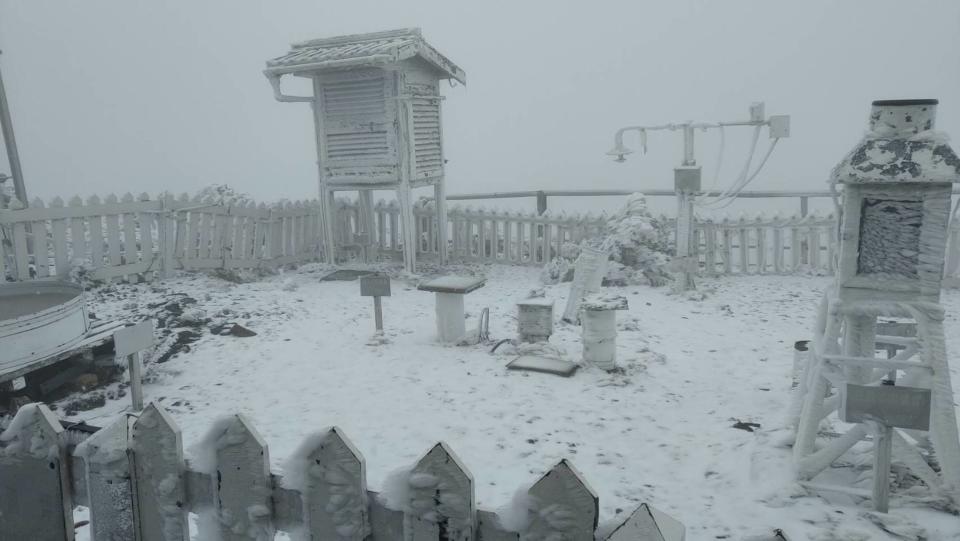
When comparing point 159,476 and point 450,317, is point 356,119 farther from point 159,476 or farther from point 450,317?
point 159,476

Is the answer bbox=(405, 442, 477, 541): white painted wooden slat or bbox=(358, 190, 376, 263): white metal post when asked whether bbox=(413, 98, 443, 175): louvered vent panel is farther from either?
bbox=(405, 442, 477, 541): white painted wooden slat

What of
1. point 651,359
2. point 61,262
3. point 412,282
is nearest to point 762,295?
point 651,359

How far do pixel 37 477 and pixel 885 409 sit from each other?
145 inches

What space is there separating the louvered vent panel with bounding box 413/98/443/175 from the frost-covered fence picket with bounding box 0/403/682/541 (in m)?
9.13

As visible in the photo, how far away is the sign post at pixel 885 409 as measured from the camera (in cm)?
332

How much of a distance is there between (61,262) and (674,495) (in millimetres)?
8616

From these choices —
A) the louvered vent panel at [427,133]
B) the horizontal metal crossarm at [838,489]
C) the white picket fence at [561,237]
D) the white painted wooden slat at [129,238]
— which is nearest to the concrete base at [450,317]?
the horizontal metal crossarm at [838,489]

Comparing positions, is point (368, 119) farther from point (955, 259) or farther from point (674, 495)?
point (955, 259)

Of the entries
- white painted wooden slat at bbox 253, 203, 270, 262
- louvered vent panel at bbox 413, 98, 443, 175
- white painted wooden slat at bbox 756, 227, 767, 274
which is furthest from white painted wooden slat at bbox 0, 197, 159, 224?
white painted wooden slat at bbox 756, 227, 767, 274

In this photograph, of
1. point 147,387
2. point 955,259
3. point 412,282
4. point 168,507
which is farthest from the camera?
point 412,282

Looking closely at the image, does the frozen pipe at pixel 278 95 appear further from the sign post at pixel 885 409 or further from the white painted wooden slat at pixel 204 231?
the sign post at pixel 885 409

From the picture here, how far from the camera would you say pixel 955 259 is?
32.4ft

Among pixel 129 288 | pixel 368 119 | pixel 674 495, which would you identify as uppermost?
pixel 368 119

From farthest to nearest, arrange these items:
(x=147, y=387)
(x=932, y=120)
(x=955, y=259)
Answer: (x=955, y=259) < (x=147, y=387) < (x=932, y=120)
